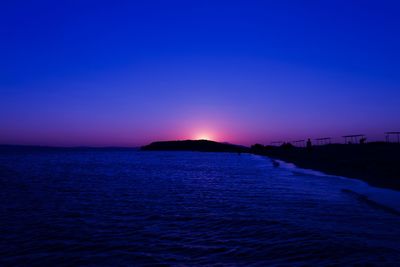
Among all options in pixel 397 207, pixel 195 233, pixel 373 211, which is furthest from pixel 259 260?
pixel 397 207

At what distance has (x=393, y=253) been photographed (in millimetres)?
10422

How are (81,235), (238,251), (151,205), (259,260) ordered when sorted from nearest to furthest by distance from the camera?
(259,260)
(238,251)
(81,235)
(151,205)

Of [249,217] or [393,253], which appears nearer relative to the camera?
[393,253]

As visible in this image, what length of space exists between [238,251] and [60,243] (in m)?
6.17

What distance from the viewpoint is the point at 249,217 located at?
16.3 m

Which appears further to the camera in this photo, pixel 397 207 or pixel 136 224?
pixel 397 207

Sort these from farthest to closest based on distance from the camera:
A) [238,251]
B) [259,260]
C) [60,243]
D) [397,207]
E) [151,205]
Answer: [151,205], [397,207], [60,243], [238,251], [259,260]

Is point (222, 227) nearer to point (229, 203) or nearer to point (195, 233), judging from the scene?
point (195, 233)

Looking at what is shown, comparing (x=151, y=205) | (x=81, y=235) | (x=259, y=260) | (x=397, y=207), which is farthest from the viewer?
(x=151, y=205)

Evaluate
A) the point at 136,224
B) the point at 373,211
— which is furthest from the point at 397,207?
the point at 136,224

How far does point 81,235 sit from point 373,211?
13.6m

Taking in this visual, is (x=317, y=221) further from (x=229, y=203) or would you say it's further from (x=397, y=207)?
(x=229, y=203)

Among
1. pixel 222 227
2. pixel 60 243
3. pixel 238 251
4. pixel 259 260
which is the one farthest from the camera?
pixel 222 227

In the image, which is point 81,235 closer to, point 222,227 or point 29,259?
point 29,259
